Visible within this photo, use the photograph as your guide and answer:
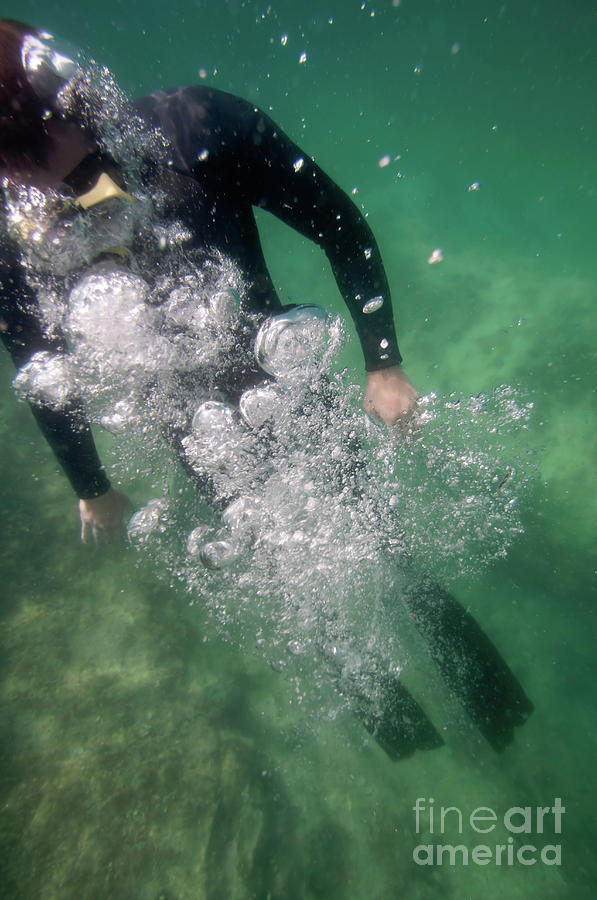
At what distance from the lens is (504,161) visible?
1628 centimetres

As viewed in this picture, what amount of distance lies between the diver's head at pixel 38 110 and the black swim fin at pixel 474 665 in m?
2.71

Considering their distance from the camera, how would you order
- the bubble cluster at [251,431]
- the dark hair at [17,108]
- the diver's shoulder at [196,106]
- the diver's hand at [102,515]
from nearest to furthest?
the dark hair at [17,108]
the diver's shoulder at [196,106]
the bubble cluster at [251,431]
the diver's hand at [102,515]

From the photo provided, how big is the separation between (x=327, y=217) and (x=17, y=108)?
1.00 metres

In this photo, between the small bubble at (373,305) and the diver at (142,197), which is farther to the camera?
the small bubble at (373,305)

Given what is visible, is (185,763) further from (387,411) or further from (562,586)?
(562,586)

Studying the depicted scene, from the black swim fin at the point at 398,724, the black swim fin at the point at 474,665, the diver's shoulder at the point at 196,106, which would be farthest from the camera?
the black swim fin at the point at 398,724

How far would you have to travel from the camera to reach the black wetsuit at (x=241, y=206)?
1.43 metres

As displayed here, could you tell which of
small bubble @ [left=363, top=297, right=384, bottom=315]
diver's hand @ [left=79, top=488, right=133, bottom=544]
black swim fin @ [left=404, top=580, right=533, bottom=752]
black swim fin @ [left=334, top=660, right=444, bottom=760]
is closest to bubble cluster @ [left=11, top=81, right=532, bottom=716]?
small bubble @ [left=363, top=297, right=384, bottom=315]

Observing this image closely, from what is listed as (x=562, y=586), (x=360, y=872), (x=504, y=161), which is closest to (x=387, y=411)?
(x=360, y=872)

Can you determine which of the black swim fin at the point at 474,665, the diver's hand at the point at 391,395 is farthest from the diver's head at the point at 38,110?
the black swim fin at the point at 474,665

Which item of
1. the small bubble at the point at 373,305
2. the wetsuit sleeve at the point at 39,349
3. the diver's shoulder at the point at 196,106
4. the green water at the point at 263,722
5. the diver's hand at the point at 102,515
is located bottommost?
the green water at the point at 263,722

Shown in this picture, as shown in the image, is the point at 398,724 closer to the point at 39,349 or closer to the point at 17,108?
the point at 39,349

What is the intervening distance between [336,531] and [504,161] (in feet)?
66.5

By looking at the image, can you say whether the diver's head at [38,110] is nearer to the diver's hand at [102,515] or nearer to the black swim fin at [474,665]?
the diver's hand at [102,515]
